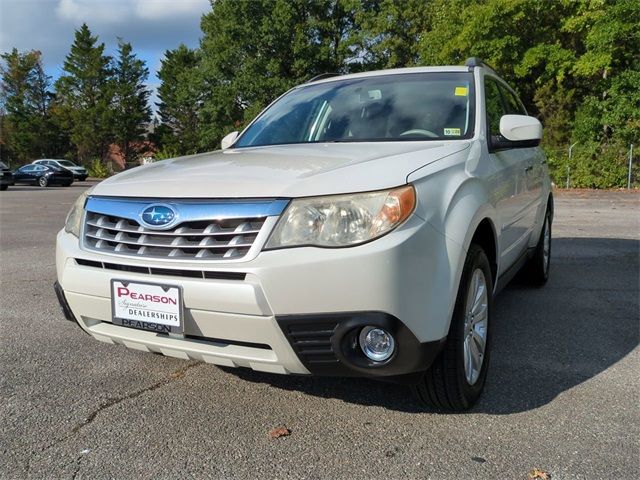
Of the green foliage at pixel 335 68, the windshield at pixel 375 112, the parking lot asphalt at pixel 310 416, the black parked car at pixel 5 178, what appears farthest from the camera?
the black parked car at pixel 5 178

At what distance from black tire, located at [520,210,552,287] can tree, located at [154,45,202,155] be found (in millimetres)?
48920

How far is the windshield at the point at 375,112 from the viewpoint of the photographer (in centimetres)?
336

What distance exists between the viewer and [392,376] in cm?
234

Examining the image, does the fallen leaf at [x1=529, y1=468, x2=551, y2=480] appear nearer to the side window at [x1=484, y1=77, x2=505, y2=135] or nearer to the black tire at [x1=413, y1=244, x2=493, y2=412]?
the black tire at [x1=413, y1=244, x2=493, y2=412]

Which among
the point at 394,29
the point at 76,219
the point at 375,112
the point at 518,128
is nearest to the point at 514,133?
the point at 518,128

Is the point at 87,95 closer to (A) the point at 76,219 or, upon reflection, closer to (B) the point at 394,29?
(B) the point at 394,29

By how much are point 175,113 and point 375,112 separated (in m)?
55.4

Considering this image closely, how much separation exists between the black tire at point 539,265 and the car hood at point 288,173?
7.87ft

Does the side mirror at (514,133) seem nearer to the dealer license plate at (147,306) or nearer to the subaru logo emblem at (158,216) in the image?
the subaru logo emblem at (158,216)

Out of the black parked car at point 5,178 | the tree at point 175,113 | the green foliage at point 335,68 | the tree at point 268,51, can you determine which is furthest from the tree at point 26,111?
the black parked car at point 5,178

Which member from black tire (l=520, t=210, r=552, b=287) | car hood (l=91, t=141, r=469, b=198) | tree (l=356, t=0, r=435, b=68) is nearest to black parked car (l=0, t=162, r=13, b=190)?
tree (l=356, t=0, r=435, b=68)

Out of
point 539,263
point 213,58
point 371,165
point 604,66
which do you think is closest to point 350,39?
point 213,58

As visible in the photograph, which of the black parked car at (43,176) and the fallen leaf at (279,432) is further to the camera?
the black parked car at (43,176)

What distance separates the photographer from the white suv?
85.9 inches
